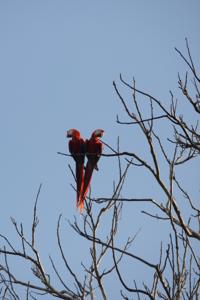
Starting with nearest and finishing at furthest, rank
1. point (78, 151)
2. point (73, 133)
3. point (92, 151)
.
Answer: point (92, 151) → point (78, 151) → point (73, 133)

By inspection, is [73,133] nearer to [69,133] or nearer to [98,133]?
[69,133]

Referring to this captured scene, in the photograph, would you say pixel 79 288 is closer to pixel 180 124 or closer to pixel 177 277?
pixel 177 277

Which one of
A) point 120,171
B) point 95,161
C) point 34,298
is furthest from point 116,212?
point 95,161

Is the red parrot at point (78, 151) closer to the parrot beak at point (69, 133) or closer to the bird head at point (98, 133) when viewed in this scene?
the parrot beak at point (69, 133)

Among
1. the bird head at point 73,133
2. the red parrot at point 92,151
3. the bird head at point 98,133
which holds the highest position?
the bird head at point 73,133

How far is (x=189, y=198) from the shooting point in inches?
142

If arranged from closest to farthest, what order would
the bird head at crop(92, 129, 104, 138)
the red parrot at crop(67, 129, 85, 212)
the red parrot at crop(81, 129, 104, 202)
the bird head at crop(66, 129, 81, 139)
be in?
the red parrot at crop(67, 129, 85, 212), the red parrot at crop(81, 129, 104, 202), the bird head at crop(92, 129, 104, 138), the bird head at crop(66, 129, 81, 139)

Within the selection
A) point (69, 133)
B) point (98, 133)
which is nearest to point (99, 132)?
point (98, 133)

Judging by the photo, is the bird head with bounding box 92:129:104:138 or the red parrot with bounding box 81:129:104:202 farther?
the bird head with bounding box 92:129:104:138

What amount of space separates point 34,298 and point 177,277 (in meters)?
1.51

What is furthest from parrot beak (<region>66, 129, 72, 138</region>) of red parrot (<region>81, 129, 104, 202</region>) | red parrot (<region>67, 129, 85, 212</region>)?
red parrot (<region>81, 129, 104, 202</region>)

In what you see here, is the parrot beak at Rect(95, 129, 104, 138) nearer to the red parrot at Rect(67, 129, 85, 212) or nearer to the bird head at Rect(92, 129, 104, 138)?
the bird head at Rect(92, 129, 104, 138)

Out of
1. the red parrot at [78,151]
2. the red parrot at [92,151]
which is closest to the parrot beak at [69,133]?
the red parrot at [78,151]

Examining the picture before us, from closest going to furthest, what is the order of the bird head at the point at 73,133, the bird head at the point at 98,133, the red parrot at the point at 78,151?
the red parrot at the point at 78,151
the bird head at the point at 98,133
the bird head at the point at 73,133
